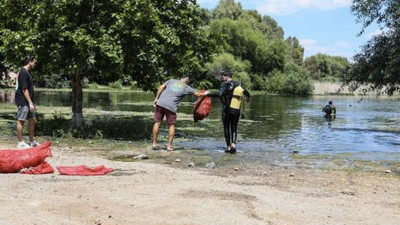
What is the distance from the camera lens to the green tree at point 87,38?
14969 mm

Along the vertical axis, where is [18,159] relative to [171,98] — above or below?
below

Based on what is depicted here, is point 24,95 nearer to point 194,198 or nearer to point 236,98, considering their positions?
point 236,98

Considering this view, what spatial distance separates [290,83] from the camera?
295 ft

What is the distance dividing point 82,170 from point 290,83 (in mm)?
83410

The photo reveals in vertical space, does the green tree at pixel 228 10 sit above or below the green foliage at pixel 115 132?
above

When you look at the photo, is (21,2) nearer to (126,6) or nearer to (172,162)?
(126,6)

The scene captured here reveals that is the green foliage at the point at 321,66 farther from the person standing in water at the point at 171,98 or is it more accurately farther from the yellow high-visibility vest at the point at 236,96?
the person standing in water at the point at 171,98

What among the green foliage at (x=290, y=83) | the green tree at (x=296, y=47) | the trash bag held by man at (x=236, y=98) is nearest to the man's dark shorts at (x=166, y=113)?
the trash bag held by man at (x=236, y=98)

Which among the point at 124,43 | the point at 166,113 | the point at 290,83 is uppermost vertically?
the point at 124,43

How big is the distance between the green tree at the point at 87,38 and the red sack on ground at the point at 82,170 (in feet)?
19.7

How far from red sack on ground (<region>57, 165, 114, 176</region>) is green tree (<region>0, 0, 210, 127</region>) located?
6013 mm

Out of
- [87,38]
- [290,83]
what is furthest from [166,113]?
[290,83]

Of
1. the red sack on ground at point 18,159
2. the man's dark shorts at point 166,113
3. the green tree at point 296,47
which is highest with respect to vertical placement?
the green tree at point 296,47

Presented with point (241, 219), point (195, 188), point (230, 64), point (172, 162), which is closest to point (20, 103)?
point (172, 162)
